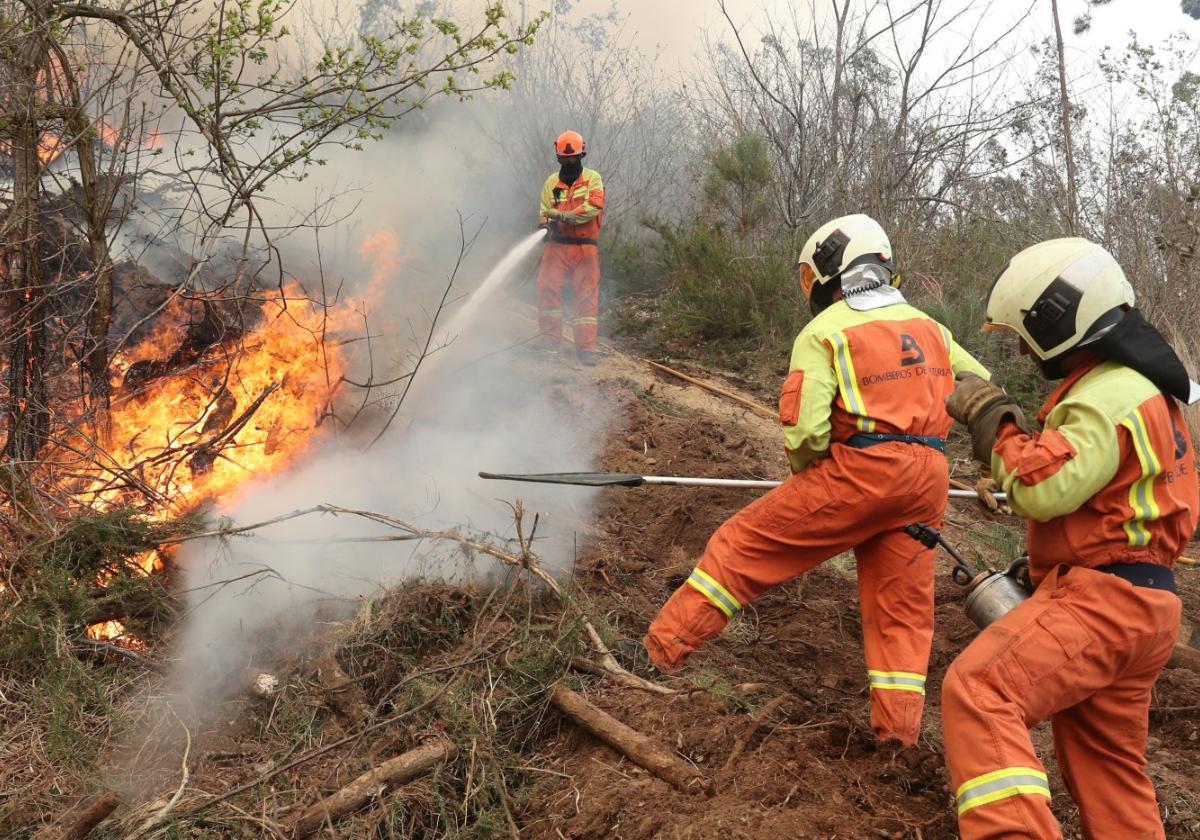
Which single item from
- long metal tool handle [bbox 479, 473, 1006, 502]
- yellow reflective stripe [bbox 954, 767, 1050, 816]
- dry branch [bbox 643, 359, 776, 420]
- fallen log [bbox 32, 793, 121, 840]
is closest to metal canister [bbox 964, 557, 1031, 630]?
yellow reflective stripe [bbox 954, 767, 1050, 816]

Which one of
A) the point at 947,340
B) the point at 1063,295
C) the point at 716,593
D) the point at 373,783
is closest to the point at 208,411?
the point at 373,783

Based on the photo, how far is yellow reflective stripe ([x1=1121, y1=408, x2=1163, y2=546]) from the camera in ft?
8.05

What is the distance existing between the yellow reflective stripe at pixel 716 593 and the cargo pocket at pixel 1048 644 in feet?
4.20

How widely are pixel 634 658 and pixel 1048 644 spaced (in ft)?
6.79

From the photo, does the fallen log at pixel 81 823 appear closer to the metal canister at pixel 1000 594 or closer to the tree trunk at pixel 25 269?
the tree trunk at pixel 25 269

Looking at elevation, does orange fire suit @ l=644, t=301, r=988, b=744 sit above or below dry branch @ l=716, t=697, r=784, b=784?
above


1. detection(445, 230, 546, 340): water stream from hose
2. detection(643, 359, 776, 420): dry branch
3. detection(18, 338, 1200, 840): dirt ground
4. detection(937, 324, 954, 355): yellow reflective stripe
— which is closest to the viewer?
detection(18, 338, 1200, 840): dirt ground

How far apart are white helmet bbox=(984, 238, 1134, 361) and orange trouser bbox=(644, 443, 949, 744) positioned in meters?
0.89

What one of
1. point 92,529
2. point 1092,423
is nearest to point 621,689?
point 1092,423

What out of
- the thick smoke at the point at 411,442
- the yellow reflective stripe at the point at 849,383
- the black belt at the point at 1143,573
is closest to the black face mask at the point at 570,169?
the thick smoke at the point at 411,442

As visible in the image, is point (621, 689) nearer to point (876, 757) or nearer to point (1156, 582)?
point (876, 757)

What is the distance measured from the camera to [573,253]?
8.42m

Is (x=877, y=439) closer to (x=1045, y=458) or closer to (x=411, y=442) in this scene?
(x=1045, y=458)

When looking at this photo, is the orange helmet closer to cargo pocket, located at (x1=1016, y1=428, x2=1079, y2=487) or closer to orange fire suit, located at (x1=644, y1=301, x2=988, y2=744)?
orange fire suit, located at (x1=644, y1=301, x2=988, y2=744)
